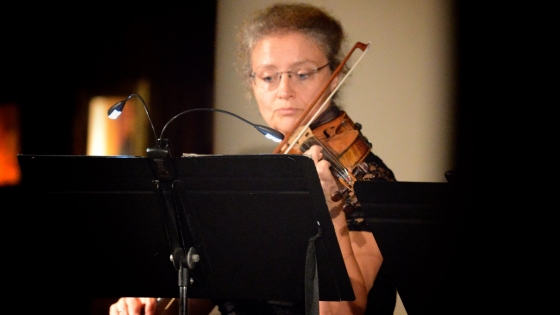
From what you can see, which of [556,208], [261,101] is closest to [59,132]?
[261,101]

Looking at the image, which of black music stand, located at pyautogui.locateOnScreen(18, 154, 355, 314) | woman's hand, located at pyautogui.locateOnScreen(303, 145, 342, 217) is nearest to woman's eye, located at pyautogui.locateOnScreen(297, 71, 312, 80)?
woman's hand, located at pyautogui.locateOnScreen(303, 145, 342, 217)

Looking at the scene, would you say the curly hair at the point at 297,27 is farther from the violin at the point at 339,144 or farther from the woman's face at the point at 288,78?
the violin at the point at 339,144

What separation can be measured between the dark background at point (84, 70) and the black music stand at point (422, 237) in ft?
5.46

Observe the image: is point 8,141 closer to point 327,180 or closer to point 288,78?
point 288,78

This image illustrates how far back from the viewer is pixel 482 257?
1025 mm

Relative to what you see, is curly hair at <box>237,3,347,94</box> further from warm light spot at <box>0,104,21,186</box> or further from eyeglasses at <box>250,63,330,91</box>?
warm light spot at <box>0,104,21,186</box>

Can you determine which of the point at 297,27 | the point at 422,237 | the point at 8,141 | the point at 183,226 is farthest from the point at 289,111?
the point at 8,141

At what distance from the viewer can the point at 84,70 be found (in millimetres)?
2684

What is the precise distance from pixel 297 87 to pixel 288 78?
41 mm

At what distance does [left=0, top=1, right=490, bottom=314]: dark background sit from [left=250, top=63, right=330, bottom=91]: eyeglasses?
32.3 inches

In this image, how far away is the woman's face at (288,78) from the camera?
1785 millimetres

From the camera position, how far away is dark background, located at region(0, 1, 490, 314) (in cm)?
259

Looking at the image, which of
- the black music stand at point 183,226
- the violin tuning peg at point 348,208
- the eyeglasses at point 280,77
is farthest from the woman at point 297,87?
the black music stand at point 183,226

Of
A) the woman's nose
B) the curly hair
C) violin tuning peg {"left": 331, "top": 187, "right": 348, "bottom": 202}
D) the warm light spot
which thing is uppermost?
the curly hair
